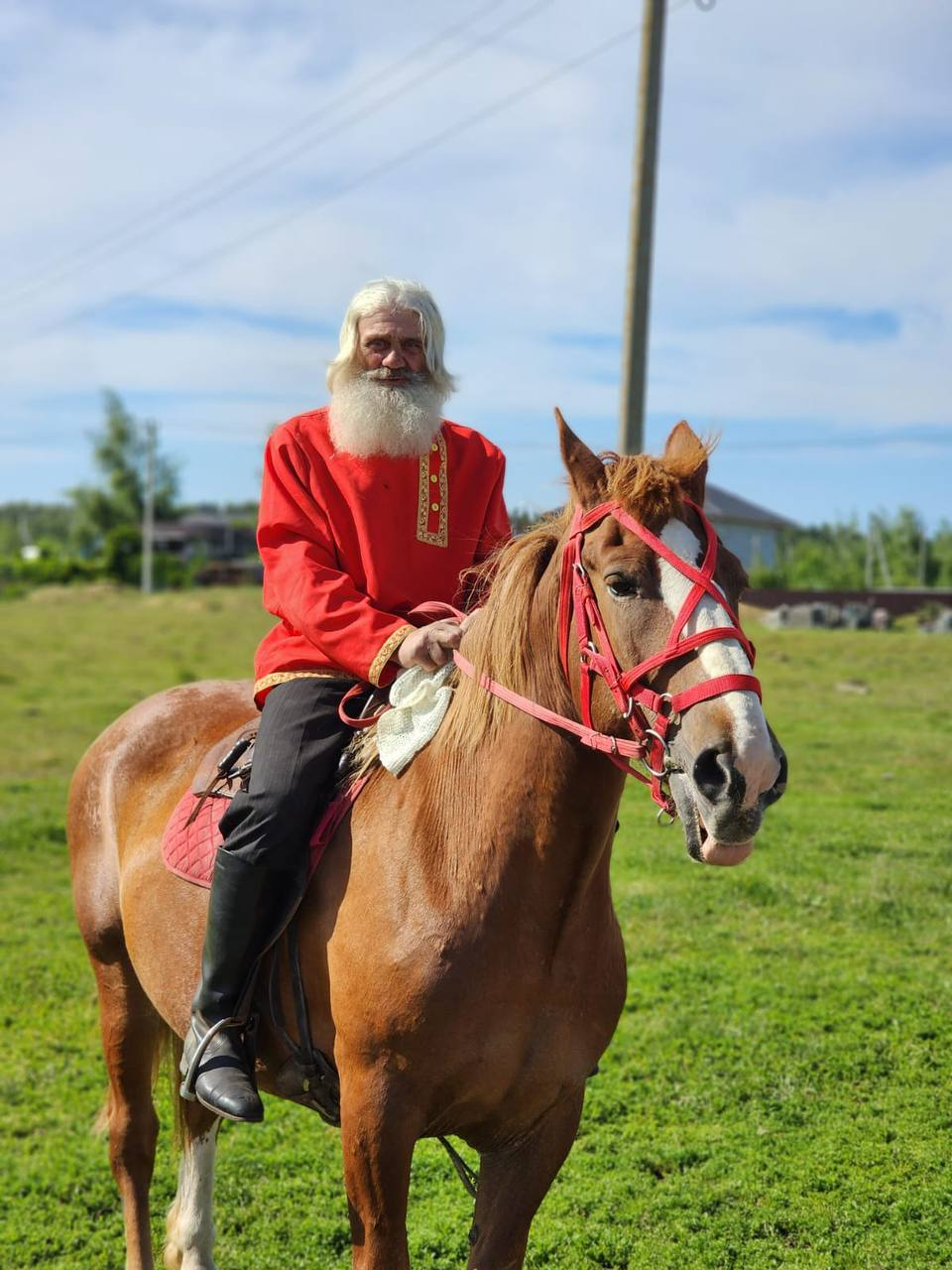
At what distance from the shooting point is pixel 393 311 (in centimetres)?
346

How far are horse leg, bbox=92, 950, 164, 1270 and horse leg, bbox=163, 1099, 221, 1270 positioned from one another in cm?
10

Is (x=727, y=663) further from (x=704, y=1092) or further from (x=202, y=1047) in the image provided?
(x=704, y=1092)

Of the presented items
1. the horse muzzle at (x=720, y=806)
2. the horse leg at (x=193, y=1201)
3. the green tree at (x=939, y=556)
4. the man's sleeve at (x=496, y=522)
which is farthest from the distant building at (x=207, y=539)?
the horse muzzle at (x=720, y=806)

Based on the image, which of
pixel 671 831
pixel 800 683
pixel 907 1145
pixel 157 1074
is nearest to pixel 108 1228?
pixel 157 1074

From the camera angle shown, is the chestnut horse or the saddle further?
the saddle

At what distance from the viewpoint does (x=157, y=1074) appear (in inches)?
170

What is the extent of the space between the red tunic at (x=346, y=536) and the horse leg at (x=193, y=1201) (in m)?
1.66

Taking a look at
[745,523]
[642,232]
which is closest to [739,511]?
[745,523]

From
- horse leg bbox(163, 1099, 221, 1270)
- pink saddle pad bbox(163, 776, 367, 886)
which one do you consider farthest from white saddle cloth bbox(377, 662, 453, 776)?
horse leg bbox(163, 1099, 221, 1270)

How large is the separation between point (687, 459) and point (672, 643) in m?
0.55

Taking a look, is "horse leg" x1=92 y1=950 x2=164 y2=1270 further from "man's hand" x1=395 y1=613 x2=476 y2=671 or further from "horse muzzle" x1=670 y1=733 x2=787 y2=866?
"horse muzzle" x1=670 y1=733 x2=787 y2=866

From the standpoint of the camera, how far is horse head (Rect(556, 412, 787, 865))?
2201 millimetres

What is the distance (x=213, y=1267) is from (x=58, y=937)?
403cm

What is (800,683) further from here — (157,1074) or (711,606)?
(711,606)
